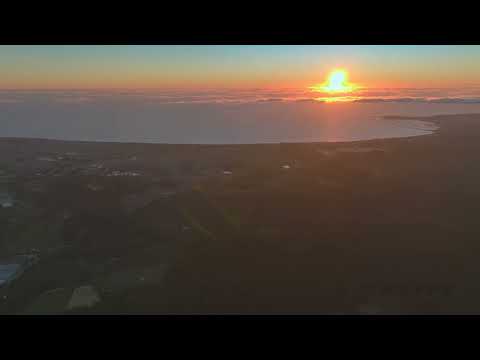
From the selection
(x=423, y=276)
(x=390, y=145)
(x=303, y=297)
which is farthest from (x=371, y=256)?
(x=390, y=145)

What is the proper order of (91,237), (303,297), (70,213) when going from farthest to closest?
(70,213)
(91,237)
(303,297)

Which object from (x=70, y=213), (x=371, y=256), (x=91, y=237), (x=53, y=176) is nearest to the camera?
(x=371, y=256)

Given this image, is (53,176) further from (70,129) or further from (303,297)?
(70,129)
